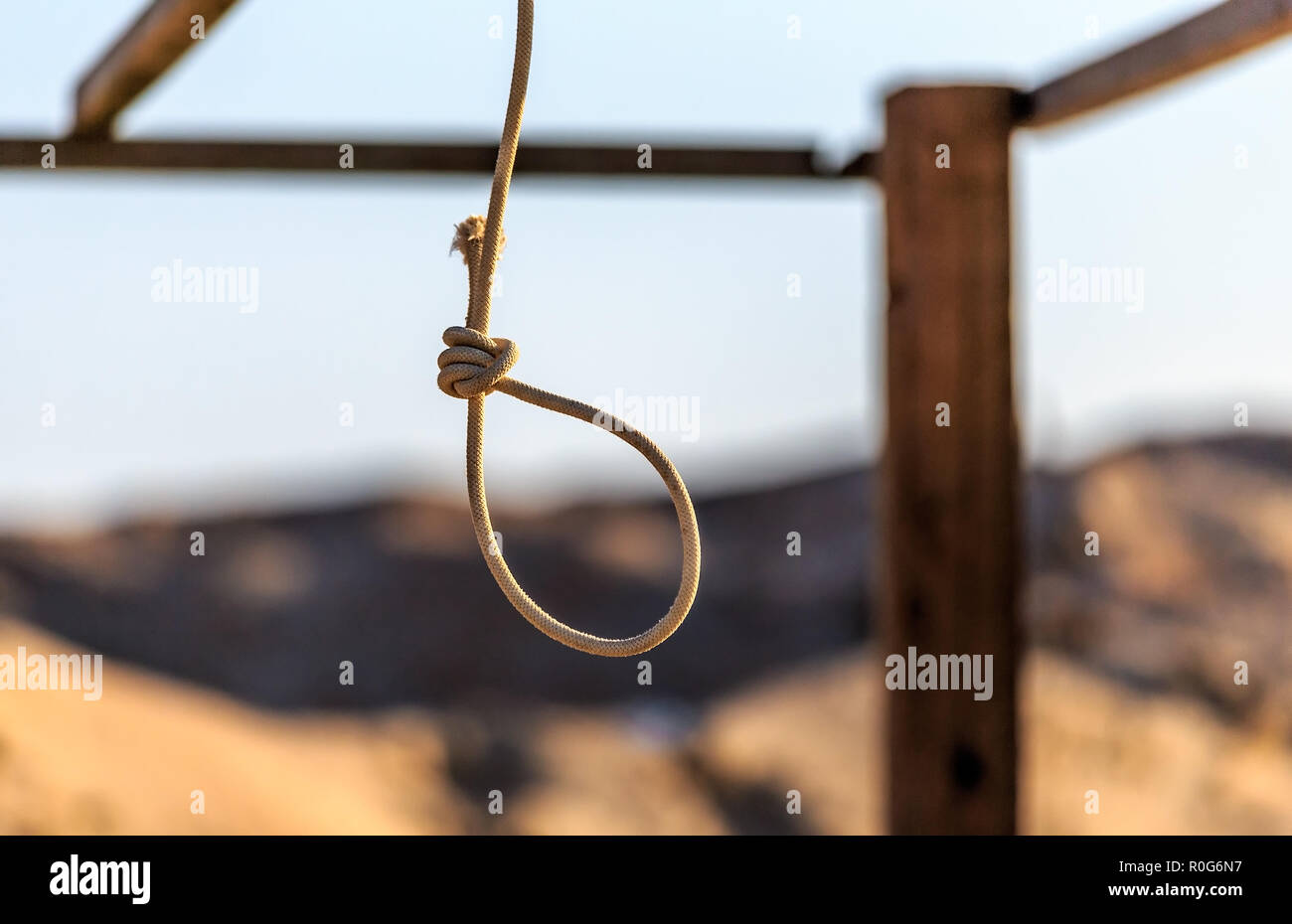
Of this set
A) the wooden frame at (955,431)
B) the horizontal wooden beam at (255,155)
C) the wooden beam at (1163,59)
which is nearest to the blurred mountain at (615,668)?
the horizontal wooden beam at (255,155)

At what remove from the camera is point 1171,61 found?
2082 mm

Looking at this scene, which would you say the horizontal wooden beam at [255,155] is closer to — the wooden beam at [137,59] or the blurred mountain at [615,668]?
the wooden beam at [137,59]

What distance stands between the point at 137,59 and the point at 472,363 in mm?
1329

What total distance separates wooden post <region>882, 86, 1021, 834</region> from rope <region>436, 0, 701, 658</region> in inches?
48.2

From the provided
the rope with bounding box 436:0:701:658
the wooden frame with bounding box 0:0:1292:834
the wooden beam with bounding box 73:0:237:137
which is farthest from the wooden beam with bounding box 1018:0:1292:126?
the wooden beam with bounding box 73:0:237:137

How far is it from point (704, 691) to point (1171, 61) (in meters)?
10.6

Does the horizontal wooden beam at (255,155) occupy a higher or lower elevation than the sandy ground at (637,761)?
higher

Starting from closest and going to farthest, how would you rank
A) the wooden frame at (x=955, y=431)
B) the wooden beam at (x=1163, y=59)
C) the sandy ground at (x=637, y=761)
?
1. the wooden beam at (x=1163, y=59)
2. the wooden frame at (x=955, y=431)
3. the sandy ground at (x=637, y=761)

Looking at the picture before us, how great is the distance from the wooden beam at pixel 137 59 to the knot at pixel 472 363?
0.92m

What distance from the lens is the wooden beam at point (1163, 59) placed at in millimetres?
1866

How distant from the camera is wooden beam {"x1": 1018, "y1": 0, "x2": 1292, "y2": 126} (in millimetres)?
1866
